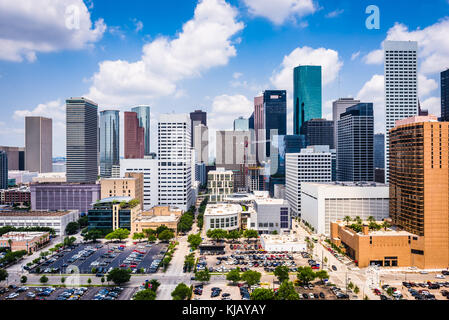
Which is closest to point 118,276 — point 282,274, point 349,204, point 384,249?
point 282,274

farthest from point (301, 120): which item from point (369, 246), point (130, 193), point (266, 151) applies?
point (369, 246)

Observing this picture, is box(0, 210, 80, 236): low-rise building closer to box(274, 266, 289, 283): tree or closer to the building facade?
the building facade

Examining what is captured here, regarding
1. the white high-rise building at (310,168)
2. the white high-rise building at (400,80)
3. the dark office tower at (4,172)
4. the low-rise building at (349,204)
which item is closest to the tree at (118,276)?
the low-rise building at (349,204)

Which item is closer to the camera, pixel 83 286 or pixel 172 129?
pixel 83 286

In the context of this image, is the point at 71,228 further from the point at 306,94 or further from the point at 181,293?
the point at 306,94

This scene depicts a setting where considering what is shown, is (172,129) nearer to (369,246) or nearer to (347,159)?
(369,246)

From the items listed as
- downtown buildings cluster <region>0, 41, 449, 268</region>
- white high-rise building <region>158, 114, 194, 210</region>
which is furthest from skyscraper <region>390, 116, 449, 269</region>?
white high-rise building <region>158, 114, 194, 210</region>
